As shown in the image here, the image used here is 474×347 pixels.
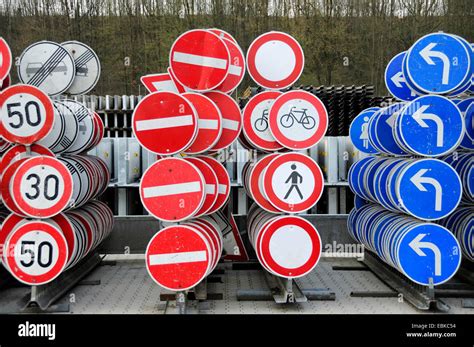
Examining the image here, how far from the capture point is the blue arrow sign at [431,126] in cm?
470

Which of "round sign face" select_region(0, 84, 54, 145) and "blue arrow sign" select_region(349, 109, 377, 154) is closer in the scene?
"round sign face" select_region(0, 84, 54, 145)

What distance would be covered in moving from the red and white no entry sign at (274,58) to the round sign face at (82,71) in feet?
5.68

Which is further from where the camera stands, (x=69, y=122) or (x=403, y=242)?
(x=69, y=122)

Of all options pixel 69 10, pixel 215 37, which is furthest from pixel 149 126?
pixel 69 10

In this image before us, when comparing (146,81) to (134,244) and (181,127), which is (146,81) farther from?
(134,244)

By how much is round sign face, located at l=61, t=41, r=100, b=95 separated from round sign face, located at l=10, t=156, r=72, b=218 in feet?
4.55

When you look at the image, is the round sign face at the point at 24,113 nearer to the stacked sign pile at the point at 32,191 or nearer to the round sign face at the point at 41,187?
the stacked sign pile at the point at 32,191

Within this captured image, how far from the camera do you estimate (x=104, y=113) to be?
9445 millimetres

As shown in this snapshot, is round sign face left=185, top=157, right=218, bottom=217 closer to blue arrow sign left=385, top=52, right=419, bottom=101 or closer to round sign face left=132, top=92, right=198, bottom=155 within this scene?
round sign face left=132, top=92, right=198, bottom=155

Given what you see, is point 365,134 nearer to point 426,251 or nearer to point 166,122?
point 426,251

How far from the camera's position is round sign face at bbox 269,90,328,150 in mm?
4754

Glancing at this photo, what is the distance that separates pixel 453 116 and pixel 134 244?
406 centimetres

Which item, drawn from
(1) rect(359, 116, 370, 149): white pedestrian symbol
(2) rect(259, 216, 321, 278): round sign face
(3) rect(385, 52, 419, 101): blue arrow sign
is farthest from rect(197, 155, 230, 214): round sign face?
(1) rect(359, 116, 370, 149): white pedestrian symbol

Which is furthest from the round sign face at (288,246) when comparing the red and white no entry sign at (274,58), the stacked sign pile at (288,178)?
the red and white no entry sign at (274,58)
